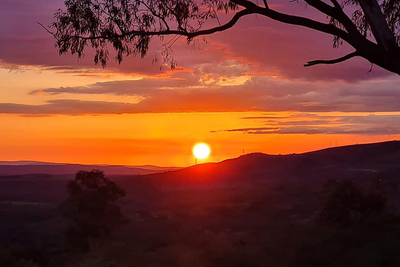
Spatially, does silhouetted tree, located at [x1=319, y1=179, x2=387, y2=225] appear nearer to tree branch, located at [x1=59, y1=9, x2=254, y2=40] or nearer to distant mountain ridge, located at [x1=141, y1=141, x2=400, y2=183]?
tree branch, located at [x1=59, y1=9, x2=254, y2=40]

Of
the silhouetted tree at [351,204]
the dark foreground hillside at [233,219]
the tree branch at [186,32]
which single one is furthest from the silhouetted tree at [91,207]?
the tree branch at [186,32]

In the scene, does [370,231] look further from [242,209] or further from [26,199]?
[26,199]

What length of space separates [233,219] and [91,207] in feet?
85.7

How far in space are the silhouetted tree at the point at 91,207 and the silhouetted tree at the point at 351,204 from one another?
14.1m

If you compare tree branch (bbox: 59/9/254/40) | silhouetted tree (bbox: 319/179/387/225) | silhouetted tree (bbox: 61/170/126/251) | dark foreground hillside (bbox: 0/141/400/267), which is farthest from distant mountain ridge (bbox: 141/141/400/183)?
tree branch (bbox: 59/9/254/40)

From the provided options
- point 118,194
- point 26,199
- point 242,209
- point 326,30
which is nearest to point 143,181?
point 26,199

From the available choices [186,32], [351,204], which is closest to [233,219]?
[351,204]

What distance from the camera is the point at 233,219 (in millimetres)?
63281

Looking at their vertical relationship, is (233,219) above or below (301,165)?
below

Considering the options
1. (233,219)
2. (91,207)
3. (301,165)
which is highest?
(301,165)

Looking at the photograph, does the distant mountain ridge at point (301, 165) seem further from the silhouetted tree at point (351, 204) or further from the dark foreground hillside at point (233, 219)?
the silhouetted tree at point (351, 204)

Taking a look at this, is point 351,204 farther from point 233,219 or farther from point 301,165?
point 301,165

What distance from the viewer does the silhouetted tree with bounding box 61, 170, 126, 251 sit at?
3906 centimetres

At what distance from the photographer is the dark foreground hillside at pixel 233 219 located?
20.7 metres
